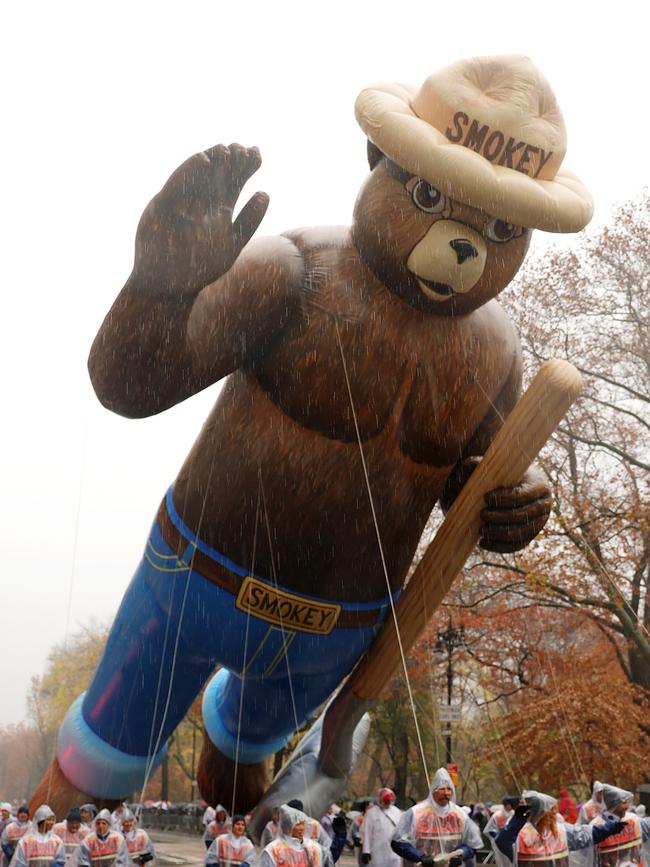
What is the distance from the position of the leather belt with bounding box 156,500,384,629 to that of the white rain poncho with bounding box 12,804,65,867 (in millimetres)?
2506

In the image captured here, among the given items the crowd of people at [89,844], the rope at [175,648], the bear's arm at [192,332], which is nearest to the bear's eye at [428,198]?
the bear's arm at [192,332]

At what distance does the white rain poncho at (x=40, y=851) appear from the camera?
646cm

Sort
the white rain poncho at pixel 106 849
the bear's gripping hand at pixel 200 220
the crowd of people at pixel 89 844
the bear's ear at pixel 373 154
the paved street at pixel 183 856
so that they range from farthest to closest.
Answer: the paved street at pixel 183 856, the white rain poncho at pixel 106 849, the crowd of people at pixel 89 844, the bear's ear at pixel 373 154, the bear's gripping hand at pixel 200 220

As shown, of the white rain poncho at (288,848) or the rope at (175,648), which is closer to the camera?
the rope at (175,648)

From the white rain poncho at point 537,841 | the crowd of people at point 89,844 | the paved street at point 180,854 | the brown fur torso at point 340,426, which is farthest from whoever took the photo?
the paved street at point 180,854

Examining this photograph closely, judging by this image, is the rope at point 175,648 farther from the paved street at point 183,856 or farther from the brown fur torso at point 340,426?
the paved street at point 183,856

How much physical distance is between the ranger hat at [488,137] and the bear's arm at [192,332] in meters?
0.64

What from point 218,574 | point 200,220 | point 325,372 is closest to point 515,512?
point 325,372

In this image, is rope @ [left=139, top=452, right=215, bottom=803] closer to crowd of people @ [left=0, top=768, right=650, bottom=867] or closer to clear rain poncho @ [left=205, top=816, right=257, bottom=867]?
crowd of people @ [left=0, top=768, right=650, bottom=867]

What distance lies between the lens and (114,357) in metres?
4.07

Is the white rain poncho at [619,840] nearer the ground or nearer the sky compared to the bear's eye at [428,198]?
nearer the ground

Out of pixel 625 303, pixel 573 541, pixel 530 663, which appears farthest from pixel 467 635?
pixel 625 303

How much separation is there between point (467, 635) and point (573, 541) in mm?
3533

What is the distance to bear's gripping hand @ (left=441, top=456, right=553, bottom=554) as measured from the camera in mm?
4434
